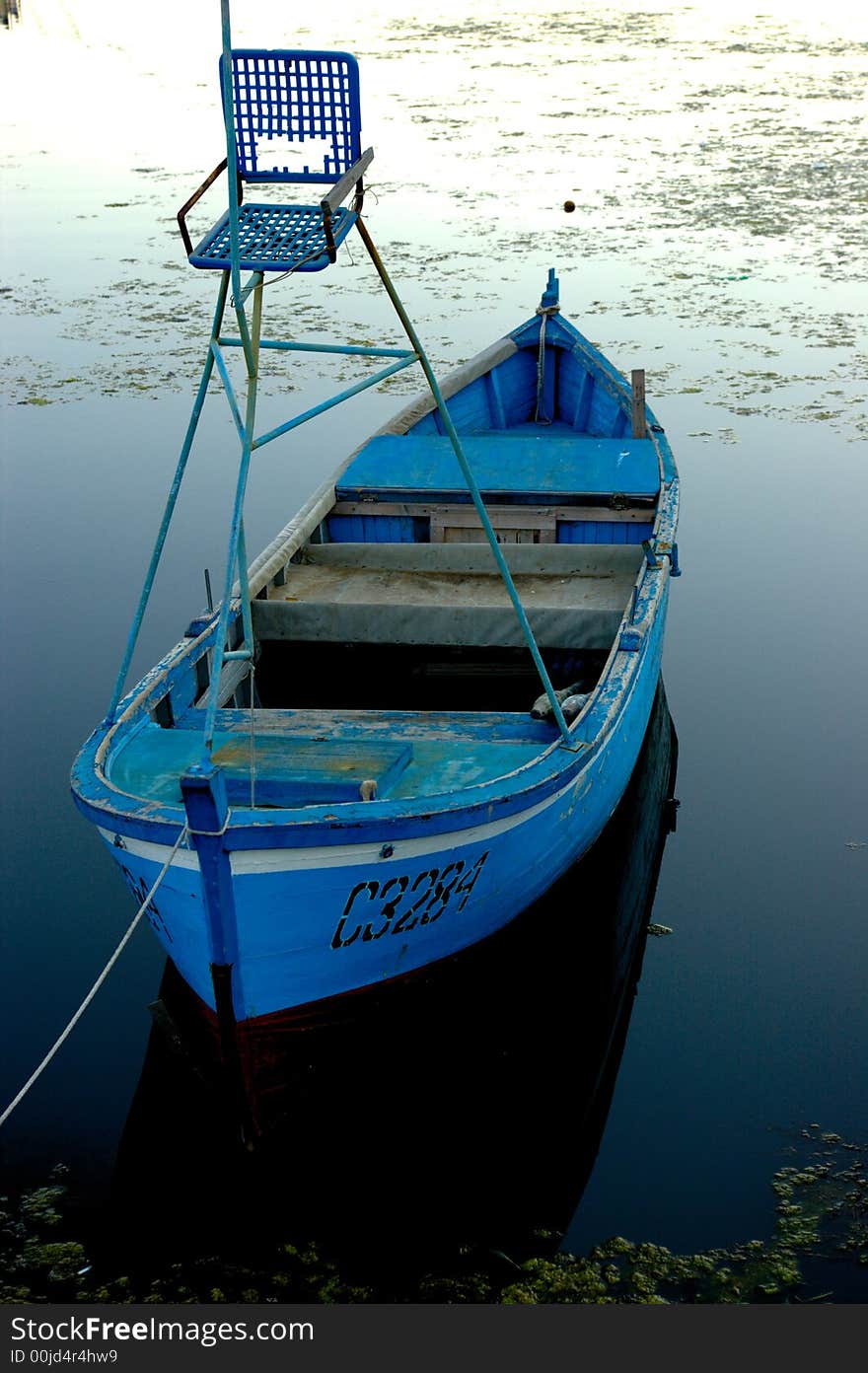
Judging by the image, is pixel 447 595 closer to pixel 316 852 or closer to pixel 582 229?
→ pixel 316 852

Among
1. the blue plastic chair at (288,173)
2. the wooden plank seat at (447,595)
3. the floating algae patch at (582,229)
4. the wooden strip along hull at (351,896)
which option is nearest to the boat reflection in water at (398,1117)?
the wooden strip along hull at (351,896)

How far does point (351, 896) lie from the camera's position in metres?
5.56

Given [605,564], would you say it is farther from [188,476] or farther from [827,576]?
[188,476]

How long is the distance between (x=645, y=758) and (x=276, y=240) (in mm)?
4615

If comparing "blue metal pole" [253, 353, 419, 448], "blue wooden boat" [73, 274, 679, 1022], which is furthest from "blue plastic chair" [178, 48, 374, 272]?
"blue wooden boat" [73, 274, 679, 1022]

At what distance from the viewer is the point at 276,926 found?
549 centimetres

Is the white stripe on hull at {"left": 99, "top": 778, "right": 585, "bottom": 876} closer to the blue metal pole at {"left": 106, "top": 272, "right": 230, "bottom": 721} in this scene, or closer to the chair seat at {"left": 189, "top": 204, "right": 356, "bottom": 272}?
the blue metal pole at {"left": 106, "top": 272, "right": 230, "bottom": 721}

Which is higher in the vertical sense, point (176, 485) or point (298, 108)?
point (298, 108)

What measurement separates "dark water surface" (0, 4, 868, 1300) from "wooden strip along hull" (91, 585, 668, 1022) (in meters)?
0.52

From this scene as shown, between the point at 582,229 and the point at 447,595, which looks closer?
the point at 447,595

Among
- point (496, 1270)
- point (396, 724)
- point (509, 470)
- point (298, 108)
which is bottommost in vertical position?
point (496, 1270)

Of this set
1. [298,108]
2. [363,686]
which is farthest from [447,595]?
[298,108]

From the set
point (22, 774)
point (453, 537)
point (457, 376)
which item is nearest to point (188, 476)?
point (457, 376)

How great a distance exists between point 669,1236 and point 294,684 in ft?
13.2
